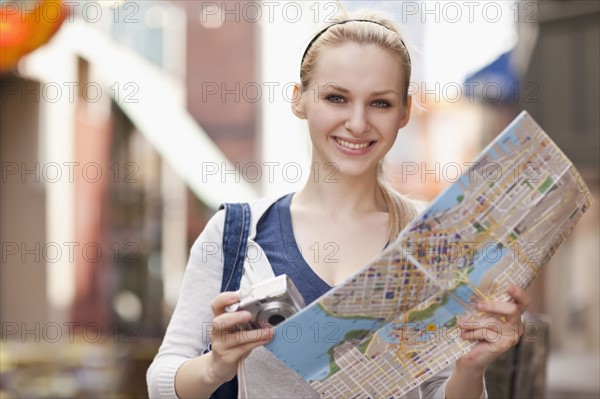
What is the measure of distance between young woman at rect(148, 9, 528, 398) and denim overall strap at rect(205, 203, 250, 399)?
0.8 inches

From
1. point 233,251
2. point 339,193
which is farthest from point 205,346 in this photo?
point 339,193

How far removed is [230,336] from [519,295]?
1.73ft

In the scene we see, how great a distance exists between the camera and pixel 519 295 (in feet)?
5.30

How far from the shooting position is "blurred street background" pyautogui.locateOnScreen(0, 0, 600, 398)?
682 centimetres

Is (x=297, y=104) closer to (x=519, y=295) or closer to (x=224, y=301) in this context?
(x=224, y=301)

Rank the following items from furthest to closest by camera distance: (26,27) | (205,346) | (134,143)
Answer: (134,143)
(26,27)
(205,346)

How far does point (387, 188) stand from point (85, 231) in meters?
9.73

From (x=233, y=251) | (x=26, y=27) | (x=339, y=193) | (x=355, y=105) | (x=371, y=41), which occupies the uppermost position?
(x=26, y=27)

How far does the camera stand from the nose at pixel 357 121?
174 centimetres

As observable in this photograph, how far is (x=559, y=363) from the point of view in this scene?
38.2 feet

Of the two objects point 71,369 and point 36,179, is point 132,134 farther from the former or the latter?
point 71,369

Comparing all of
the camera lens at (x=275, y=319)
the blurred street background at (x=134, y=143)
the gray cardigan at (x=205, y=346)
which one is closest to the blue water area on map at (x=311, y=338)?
the camera lens at (x=275, y=319)

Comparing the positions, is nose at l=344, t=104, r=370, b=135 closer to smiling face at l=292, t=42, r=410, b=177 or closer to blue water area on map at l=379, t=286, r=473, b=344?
smiling face at l=292, t=42, r=410, b=177

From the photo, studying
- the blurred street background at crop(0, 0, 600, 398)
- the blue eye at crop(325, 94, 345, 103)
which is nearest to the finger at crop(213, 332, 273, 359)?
the blue eye at crop(325, 94, 345, 103)
